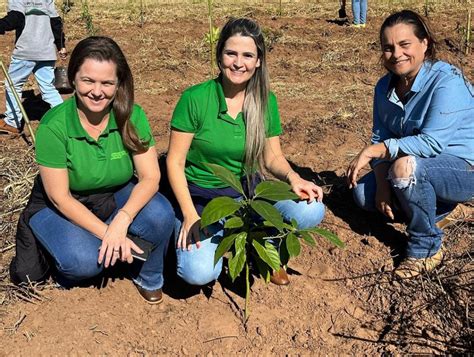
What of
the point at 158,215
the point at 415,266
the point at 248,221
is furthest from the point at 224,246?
the point at 415,266

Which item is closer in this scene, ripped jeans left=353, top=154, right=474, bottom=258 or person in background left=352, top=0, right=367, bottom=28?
ripped jeans left=353, top=154, right=474, bottom=258

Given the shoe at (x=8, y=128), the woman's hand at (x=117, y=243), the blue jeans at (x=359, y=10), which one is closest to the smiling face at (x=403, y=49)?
the woman's hand at (x=117, y=243)

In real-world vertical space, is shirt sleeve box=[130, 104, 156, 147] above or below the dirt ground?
above

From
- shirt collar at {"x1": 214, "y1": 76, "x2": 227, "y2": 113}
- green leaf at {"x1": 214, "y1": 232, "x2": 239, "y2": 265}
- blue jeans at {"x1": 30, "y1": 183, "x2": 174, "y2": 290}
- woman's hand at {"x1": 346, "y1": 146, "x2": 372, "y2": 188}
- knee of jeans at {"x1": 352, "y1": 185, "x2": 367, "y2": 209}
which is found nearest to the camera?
green leaf at {"x1": 214, "y1": 232, "x2": 239, "y2": 265}

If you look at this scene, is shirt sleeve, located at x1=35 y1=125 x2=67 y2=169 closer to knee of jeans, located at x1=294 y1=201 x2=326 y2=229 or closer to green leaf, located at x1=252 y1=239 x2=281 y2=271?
green leaf, located at x1=252 y1=239 x2=281 y2=271

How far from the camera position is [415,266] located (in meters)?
2.30

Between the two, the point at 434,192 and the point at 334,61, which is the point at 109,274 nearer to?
the point at 434,192

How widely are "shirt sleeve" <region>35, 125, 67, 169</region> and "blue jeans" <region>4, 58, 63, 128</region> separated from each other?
2.39m

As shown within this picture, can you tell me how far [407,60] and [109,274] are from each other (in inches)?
60.6

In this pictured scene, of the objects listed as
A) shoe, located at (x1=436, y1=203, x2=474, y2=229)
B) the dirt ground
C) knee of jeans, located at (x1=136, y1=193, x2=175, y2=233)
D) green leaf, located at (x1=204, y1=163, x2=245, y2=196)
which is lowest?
the dirt ground

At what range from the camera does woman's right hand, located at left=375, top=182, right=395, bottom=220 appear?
245 centimetres

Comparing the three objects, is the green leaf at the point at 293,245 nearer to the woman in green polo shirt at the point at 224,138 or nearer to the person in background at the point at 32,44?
the woman in green polo shirt at the point at 224,138

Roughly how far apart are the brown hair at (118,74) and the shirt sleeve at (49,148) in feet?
0.67

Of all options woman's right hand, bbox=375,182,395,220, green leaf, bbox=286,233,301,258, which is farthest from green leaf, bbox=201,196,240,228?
woman's right hand, bbox=375,182,395,220
